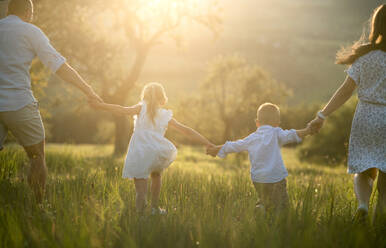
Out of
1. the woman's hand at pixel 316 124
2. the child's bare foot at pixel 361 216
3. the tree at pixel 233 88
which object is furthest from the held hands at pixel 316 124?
the tree at pixel 233 88

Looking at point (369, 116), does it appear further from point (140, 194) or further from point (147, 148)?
point (140, 194)

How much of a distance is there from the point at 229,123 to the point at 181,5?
758 inches

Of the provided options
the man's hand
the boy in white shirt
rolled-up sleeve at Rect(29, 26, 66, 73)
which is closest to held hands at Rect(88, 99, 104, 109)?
rolled-up sleeve at Rect(29, 26, 66, 73)

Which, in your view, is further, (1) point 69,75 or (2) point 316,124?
(2) point 316,124

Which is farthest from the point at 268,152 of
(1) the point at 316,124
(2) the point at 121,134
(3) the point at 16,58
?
(2) the point at 121,134

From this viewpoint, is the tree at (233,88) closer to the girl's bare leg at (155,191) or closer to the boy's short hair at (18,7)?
the girl's bare leg at (155,191)

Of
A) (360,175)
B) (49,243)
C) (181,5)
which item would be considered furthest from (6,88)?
(181,5)

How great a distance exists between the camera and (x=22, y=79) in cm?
377

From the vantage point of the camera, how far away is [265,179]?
3.97 meters

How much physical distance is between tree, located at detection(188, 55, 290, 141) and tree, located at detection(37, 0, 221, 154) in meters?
16.9

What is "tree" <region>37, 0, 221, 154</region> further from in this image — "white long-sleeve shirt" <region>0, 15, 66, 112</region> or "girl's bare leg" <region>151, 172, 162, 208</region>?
"girl's bare leg" <region>151, 172, 162, 208</region>

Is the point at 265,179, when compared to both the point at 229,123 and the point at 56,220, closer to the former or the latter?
the point at 56,220

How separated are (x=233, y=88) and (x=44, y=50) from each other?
33.4m

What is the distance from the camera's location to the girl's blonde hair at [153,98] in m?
4.18
